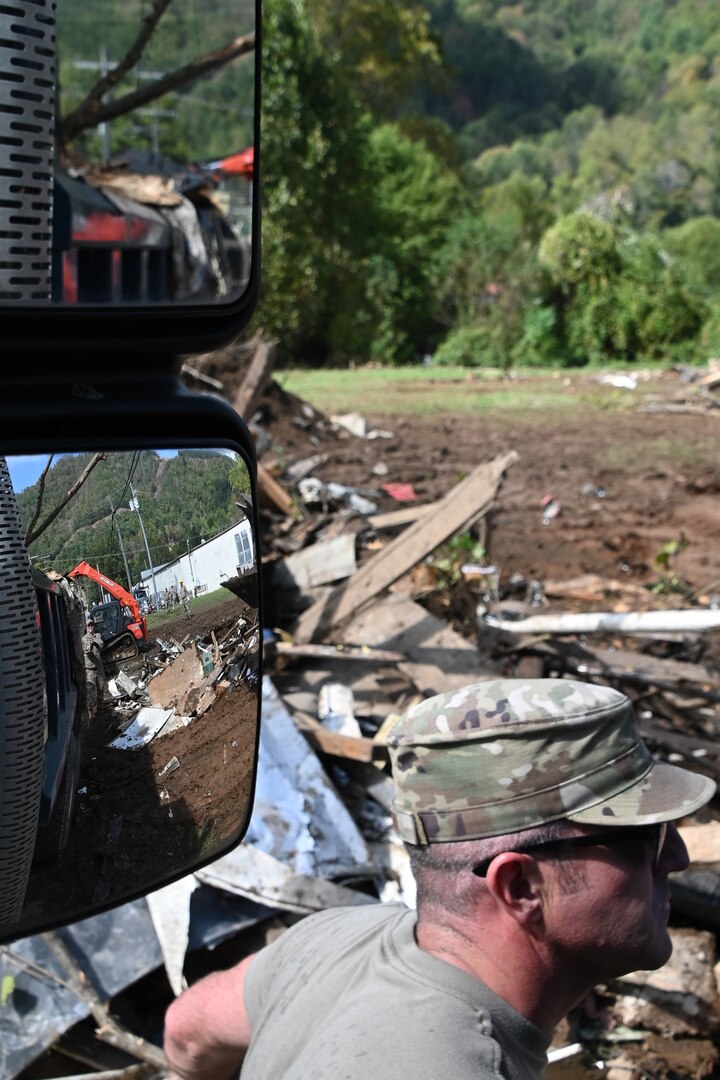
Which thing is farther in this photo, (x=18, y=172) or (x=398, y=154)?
(x=398, y=154)

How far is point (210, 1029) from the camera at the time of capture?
203cm

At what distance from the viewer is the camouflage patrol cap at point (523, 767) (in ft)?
5.66

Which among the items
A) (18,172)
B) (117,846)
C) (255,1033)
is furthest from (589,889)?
(18,172)

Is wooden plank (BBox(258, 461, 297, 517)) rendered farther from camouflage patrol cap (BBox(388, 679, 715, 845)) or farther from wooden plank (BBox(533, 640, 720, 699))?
camouflage patrol cap (BBox(388, 679, 715, 845))

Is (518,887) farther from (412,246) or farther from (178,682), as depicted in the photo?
(412,246)

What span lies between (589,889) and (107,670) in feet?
4.01

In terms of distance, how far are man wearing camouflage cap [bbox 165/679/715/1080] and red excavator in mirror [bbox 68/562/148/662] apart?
3.40ft

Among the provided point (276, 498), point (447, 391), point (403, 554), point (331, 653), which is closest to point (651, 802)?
point (331, 653)

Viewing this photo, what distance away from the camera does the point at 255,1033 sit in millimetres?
1841

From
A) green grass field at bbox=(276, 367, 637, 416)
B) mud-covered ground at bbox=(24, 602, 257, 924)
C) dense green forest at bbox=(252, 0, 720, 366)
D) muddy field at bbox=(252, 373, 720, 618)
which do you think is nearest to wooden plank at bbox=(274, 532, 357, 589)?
muddy field at bbox=(252, 373, 720, 618)

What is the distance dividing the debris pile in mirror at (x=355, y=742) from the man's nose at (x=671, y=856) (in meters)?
1.24

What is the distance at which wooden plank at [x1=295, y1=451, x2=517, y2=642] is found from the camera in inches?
234

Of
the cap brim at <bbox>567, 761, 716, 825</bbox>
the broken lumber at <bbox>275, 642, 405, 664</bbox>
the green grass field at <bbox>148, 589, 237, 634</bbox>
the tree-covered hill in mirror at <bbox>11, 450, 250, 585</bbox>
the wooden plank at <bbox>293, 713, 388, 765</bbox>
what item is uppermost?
the tree-covered hill in mirror at <bbox>11, 450, 250, 585</bbox>

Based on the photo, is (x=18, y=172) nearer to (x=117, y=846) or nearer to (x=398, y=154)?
(x=117, y=846)
